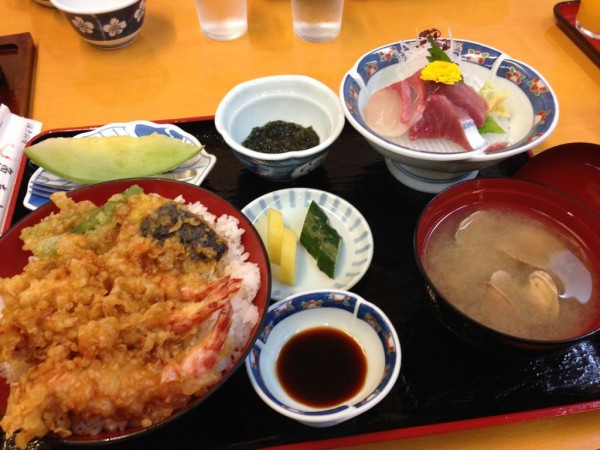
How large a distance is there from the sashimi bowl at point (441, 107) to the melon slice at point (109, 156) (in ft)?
2.48

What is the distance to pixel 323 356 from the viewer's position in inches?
57.0

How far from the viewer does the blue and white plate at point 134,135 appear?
1.86 meters

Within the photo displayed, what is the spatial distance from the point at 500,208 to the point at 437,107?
0.49 meters

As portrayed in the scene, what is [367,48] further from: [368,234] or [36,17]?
[36,17]

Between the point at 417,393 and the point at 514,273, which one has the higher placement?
the point at 514,273

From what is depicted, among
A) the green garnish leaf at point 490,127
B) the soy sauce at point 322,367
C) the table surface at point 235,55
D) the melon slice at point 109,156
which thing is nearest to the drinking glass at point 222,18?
the table surface at point 235,55

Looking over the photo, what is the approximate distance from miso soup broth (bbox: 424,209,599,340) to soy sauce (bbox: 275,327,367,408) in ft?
1.16

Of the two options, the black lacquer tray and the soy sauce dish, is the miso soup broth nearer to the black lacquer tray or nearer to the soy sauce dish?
the black lacquer tray

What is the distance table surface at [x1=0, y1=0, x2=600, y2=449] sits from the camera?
2395 millimetres

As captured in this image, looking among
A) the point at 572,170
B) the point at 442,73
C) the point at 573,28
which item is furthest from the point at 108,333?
the point at 573,28

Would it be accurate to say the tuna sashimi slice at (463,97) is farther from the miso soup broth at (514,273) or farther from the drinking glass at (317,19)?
the drinking glass at (317,19)

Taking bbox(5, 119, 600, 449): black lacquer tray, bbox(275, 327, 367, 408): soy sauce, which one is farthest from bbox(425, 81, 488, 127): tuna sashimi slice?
bbox(275, 327, 367, 408): soy sauce

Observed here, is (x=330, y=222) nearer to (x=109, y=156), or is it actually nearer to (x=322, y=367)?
(x=322, y=367)

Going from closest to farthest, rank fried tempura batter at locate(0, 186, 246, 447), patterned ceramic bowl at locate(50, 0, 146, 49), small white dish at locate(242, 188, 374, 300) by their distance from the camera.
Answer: fried tempura batter at locate(0, 186, 246, 447), small white dish at locate(242, 188, 374, 300), patterned ceramic bowl at locate(50, 0, 146, 49)
